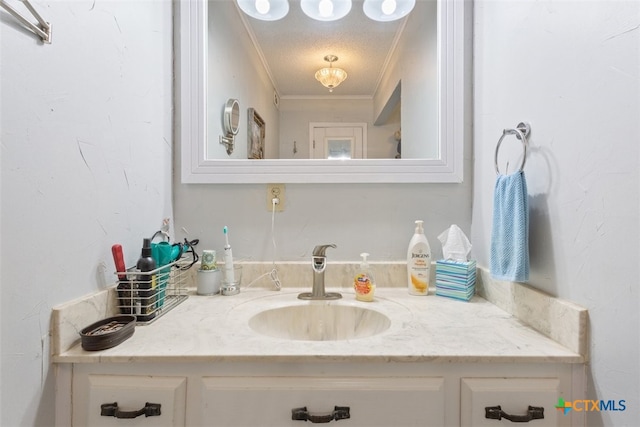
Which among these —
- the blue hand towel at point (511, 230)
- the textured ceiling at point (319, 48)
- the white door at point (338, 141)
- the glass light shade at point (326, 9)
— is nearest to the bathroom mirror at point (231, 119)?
the textured ceiling at point (319, 48)

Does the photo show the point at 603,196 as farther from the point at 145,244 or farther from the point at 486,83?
the point at 145,244

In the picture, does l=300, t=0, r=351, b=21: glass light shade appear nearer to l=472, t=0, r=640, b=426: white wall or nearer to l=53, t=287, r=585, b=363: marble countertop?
l=472, t=0, r=640, b=426: white wall

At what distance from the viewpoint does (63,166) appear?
2.30 feet

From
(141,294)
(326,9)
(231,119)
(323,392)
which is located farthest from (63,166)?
(326,9)

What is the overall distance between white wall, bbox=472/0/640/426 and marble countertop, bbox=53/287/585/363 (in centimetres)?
11

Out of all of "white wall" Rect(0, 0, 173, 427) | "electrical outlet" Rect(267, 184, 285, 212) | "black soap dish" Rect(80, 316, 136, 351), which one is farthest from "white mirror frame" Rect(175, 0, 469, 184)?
"black soap dish" Rect(80, 316, 136, 351)

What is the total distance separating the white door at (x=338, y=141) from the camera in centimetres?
120

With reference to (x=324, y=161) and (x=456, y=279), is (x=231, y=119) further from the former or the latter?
(x=456, y=279)

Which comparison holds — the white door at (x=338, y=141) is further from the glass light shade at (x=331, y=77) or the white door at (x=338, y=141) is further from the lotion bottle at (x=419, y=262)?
the lotion bottle at (x=419, y=262)

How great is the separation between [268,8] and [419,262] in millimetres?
1098

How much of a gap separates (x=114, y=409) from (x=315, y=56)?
1.22m

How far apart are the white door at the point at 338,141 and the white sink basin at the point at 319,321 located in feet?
1.79

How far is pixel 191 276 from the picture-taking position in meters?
1.18

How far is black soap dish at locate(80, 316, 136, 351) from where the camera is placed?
0.68m
